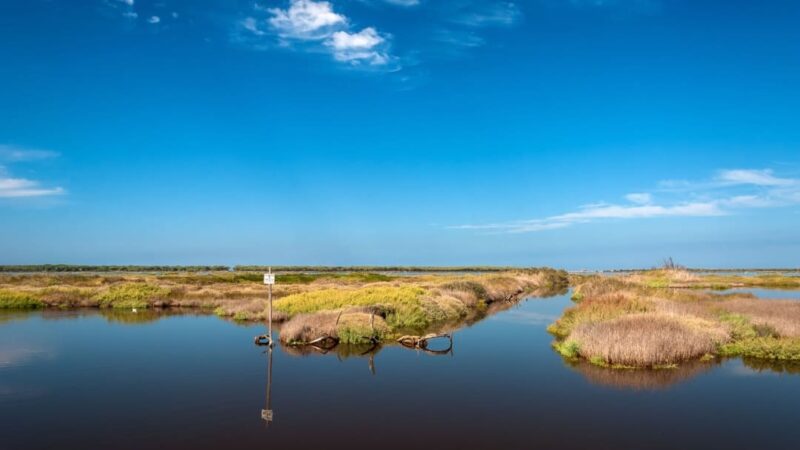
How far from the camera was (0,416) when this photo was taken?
45.2 feet

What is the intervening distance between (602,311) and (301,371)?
1653 cm

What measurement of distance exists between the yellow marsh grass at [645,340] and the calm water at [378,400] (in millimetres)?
951

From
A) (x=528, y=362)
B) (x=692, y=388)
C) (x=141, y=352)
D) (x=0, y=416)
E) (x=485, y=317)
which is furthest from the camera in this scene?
(x=485, y=317)

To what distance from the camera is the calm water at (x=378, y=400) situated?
12.3 meters

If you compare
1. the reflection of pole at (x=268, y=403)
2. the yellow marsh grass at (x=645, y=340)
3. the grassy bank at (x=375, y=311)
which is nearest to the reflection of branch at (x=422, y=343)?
the grassy bank at (x=375, y=311)

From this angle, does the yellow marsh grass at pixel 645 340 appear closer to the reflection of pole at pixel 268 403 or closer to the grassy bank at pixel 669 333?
the grassy bank at pixel 669 333

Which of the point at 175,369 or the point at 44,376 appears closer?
the point at 44,376

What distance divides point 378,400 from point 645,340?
1078 centimetres

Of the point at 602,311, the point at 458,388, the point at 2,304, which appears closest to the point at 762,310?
the point at 602,311

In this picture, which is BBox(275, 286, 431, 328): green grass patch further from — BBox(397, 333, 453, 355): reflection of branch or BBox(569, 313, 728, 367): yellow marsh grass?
BBox(569, 313, 728, 367): yellow marsh grass

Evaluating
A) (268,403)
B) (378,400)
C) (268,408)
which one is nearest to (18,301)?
(268,403)

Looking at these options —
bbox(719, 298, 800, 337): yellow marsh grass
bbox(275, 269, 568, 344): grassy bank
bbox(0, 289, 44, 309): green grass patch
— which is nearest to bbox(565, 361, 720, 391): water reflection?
bbox(719, 298, 800, 337): yellow marsh grass

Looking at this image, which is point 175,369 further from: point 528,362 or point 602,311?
point 602,311

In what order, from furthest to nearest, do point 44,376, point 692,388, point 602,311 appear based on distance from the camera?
point 602,311, point 44,376, point 692,388
